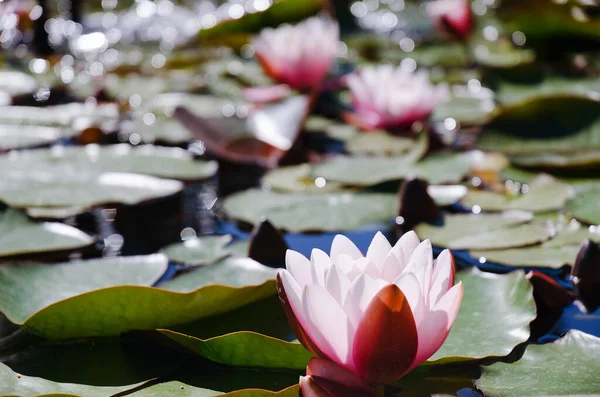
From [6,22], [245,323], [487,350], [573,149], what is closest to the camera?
[487,350]

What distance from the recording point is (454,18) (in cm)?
324

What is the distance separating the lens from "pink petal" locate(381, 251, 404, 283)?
2.96 ft

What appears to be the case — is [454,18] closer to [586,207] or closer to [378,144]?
[378,144]

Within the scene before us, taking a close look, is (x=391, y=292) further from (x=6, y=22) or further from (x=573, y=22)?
(x=6, y=22)

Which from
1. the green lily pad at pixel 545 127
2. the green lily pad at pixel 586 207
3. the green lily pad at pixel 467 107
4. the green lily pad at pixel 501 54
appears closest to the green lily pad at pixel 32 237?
the green lily pad at pixel 586 207

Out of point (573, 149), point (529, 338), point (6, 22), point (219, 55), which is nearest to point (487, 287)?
point (529, 338)

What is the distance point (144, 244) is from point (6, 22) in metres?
3.36

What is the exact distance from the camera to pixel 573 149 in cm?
205

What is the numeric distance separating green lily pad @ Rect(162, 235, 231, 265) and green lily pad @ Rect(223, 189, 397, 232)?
0.14m

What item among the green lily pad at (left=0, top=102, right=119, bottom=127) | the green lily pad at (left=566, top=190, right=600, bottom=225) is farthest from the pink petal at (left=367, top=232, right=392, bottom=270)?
the green lily pad at (left=0, top=102, right=119, bottom=127)

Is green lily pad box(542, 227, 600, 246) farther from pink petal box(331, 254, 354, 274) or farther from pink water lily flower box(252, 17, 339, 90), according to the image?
pink water lily flower box(252, 17, 339, 90)

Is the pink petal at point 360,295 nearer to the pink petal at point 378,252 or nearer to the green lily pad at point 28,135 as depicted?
the pink petal at point 378,252

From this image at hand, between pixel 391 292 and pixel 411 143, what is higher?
pixel 391 292

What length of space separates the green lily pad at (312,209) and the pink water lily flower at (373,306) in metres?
0.72
